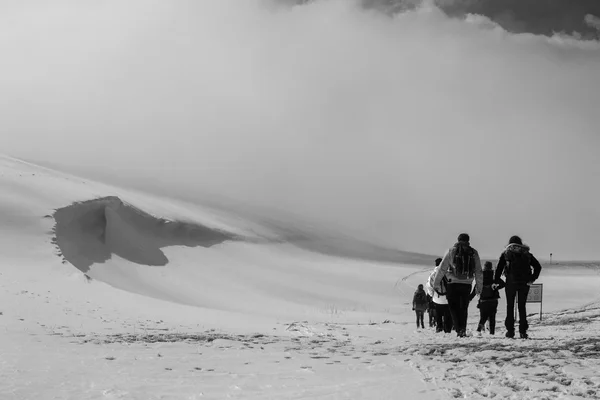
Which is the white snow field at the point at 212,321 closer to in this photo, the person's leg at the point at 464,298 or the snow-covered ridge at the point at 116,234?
the snow-covered ridge at the point at 116,234

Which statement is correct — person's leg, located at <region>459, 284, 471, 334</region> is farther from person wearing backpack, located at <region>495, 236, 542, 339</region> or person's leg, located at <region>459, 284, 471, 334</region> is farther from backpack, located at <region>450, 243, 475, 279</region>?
person wearing backpack, located at <region>495, 236, 542, 339</region>

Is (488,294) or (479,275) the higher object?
(479,275)

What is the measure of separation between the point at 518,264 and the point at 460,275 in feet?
3.23

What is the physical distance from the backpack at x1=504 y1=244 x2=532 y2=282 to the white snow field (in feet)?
3.63

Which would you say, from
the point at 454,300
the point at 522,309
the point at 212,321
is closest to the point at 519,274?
the point at 522,309

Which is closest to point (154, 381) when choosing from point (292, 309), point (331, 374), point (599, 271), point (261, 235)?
point (331, 374)

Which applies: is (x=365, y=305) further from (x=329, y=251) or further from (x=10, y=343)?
(x=10, y=343)

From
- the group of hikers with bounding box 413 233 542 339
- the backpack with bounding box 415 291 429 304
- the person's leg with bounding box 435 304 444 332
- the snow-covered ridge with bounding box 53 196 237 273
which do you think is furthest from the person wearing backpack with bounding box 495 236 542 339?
the snow-covered ridge with bounding box 53 196 237 273

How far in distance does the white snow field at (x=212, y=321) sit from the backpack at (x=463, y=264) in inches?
42.3

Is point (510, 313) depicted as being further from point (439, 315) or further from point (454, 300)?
point (439, 315)

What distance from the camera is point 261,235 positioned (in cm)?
4434

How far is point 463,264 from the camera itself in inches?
383

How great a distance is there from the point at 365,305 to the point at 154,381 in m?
25.3

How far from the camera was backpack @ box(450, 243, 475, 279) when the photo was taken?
31.9 feet
